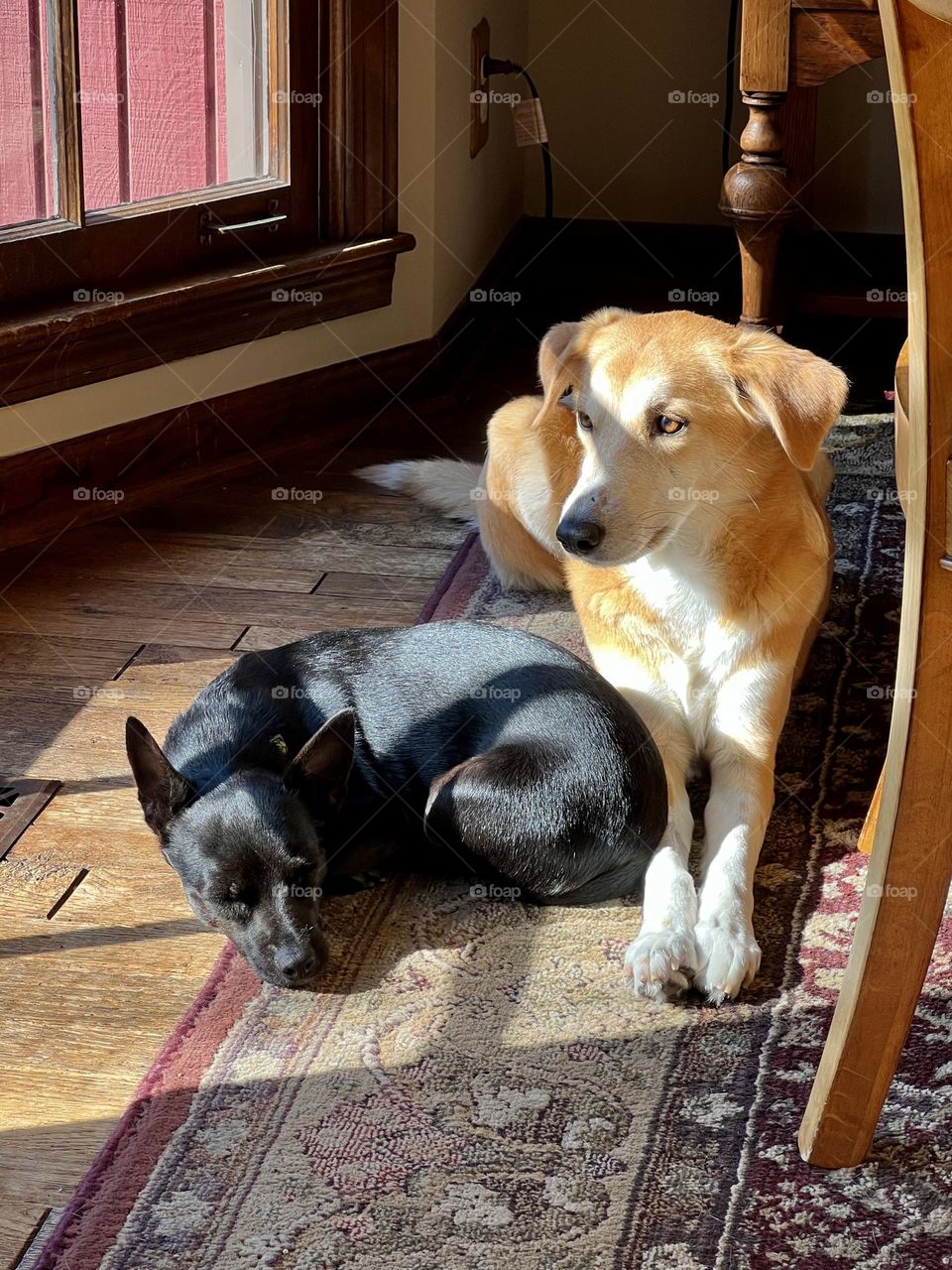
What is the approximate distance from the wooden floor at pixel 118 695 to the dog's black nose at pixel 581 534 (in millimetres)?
700

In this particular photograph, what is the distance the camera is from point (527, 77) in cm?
404

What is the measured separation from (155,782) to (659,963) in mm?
635

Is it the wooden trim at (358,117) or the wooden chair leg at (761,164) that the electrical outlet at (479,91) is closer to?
the wooden trim at (358,117)

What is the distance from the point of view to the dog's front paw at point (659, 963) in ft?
5.38

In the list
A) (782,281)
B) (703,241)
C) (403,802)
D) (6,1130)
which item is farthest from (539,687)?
(703,241)

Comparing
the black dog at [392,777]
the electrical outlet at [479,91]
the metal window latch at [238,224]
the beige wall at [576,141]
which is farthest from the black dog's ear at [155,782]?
the electrical outlet at [479,91]

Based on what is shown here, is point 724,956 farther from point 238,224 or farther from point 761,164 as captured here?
point 238,224

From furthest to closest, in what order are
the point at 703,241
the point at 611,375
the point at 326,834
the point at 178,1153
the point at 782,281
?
the point at 703,241, the point at 782,281, the point at 611,375, the point at 326,834, the point at 178,1153

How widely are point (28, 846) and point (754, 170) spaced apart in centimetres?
Result: 174

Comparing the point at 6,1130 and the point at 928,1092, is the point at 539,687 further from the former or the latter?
the point at 6,1130

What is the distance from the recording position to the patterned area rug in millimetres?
1304

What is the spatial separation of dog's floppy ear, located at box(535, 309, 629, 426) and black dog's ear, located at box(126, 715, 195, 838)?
0.84 metres

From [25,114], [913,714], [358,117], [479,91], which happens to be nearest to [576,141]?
[479,91]

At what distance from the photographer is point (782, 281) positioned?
390cm
